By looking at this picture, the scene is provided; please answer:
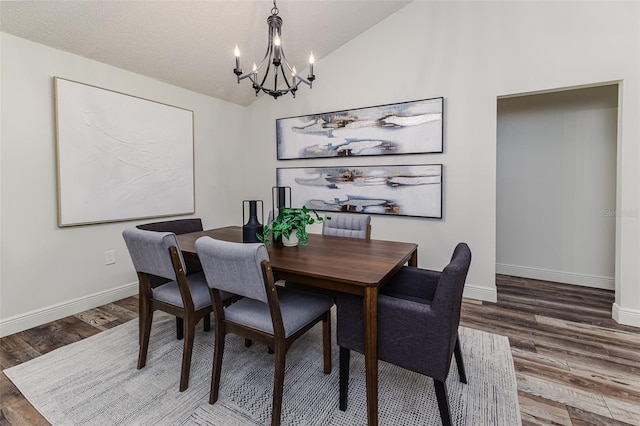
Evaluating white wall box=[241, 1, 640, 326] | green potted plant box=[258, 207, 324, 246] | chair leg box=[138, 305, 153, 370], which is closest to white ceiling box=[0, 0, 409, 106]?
white wall box=[241, 1, 640, 326]

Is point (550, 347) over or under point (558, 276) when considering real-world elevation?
under

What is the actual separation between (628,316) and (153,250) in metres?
3.48

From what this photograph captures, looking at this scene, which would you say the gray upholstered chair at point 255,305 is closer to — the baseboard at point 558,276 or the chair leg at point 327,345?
the chair leg at point 327,345

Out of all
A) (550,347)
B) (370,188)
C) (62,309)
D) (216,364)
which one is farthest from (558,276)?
(62,309)

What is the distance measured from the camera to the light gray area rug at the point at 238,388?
1500 mm

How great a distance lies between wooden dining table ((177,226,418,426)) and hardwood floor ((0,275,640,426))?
85cm

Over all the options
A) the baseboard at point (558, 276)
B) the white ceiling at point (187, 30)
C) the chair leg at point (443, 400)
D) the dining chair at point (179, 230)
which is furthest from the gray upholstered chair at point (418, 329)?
the baseboard at point (558, 276)

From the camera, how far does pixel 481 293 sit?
9.70 ft

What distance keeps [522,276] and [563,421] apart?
8.26 ft

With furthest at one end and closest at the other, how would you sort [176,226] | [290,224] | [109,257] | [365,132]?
1. [365,132]
2. [109,257]
3. [176,226]
4. [290,224]

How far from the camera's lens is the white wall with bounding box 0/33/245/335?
7.50 feet

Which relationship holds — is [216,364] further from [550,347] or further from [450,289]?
[550,347]

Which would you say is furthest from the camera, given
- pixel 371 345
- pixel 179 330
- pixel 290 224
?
pixel 179 330

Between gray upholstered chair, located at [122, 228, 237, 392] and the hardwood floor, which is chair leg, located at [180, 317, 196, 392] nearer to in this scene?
gray upholstered chair, located at [122, 228, 237, 392]
